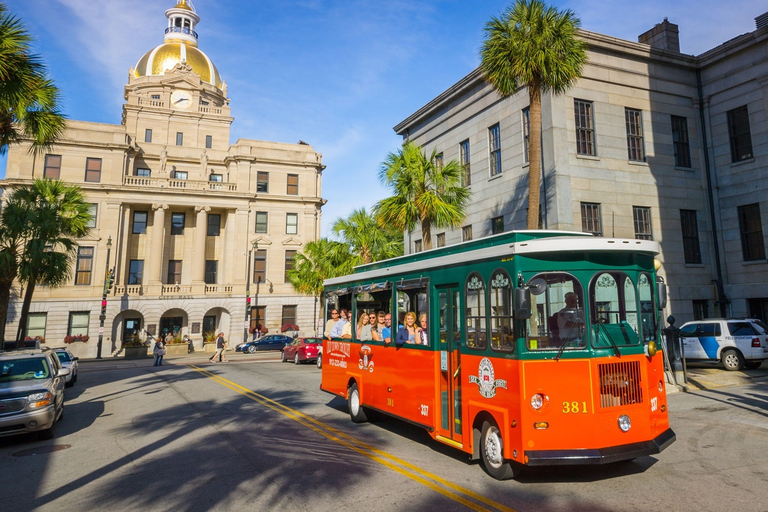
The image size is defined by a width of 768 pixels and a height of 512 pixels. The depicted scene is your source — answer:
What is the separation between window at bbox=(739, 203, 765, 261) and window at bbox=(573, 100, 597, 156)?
807cm

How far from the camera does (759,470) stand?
750 centimetres

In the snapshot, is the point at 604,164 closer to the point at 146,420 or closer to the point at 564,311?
the point at 564,311

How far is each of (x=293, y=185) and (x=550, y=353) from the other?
1993 inches

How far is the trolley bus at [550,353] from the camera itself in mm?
6676

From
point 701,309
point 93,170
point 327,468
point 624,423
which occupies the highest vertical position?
point 93,170

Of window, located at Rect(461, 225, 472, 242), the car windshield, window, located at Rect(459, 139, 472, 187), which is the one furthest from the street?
window, located at Rect(459, 139, 472, 187)

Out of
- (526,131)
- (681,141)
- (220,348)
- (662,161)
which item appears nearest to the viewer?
(526,131)

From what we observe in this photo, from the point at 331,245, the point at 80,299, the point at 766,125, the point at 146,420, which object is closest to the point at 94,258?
the point at 80,299

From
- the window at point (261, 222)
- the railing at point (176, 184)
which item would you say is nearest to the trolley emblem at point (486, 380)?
the window at point (261, 222)

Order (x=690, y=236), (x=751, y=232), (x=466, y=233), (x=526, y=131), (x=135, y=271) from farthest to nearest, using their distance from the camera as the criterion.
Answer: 1. (x=135, y=271)
2. (x=466, y=233)
3. (x=690, y=236)
4. (x=751, y=232)
5. (x=526, y=131)

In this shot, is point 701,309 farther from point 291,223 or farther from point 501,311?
point 291,223

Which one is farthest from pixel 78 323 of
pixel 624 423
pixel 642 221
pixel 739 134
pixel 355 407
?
pixel 739 134

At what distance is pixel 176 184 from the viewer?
50938 millimetres

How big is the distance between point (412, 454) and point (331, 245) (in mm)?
26846
